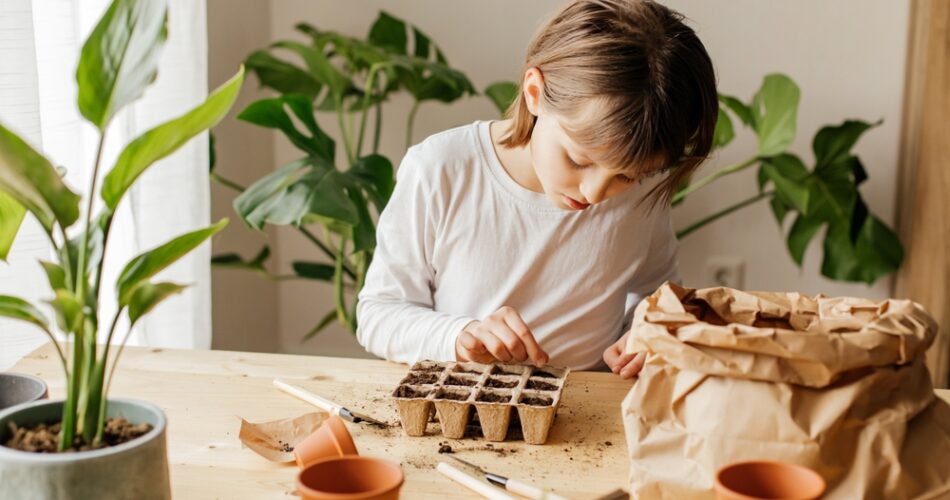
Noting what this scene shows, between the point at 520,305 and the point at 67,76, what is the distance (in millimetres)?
729

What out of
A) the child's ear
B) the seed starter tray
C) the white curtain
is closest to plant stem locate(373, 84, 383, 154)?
the white curtain

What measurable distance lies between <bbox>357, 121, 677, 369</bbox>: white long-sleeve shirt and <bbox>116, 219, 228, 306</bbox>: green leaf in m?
0.67

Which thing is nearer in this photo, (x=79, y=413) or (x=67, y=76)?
(x=79, y=413)

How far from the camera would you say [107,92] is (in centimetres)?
72

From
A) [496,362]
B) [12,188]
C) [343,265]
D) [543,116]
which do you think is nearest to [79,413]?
[12,188]

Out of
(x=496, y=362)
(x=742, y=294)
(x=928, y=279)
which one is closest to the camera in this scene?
(x=742, y=294)

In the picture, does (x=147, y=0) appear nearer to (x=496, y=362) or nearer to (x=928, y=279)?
(x=496, y=362)

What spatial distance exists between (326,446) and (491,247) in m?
0.57

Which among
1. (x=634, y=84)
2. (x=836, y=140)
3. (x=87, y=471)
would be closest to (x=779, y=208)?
(x=836, y=140)

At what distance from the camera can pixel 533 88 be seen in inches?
50.4

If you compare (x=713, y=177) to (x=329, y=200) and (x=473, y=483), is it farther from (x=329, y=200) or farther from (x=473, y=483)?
(x=473, y=483)

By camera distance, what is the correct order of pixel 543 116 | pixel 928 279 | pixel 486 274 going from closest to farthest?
pixel 543 116
pixel 486 274
pixel 928 279

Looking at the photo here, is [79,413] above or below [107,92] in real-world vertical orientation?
below

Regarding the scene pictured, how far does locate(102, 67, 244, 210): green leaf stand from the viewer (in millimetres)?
685
